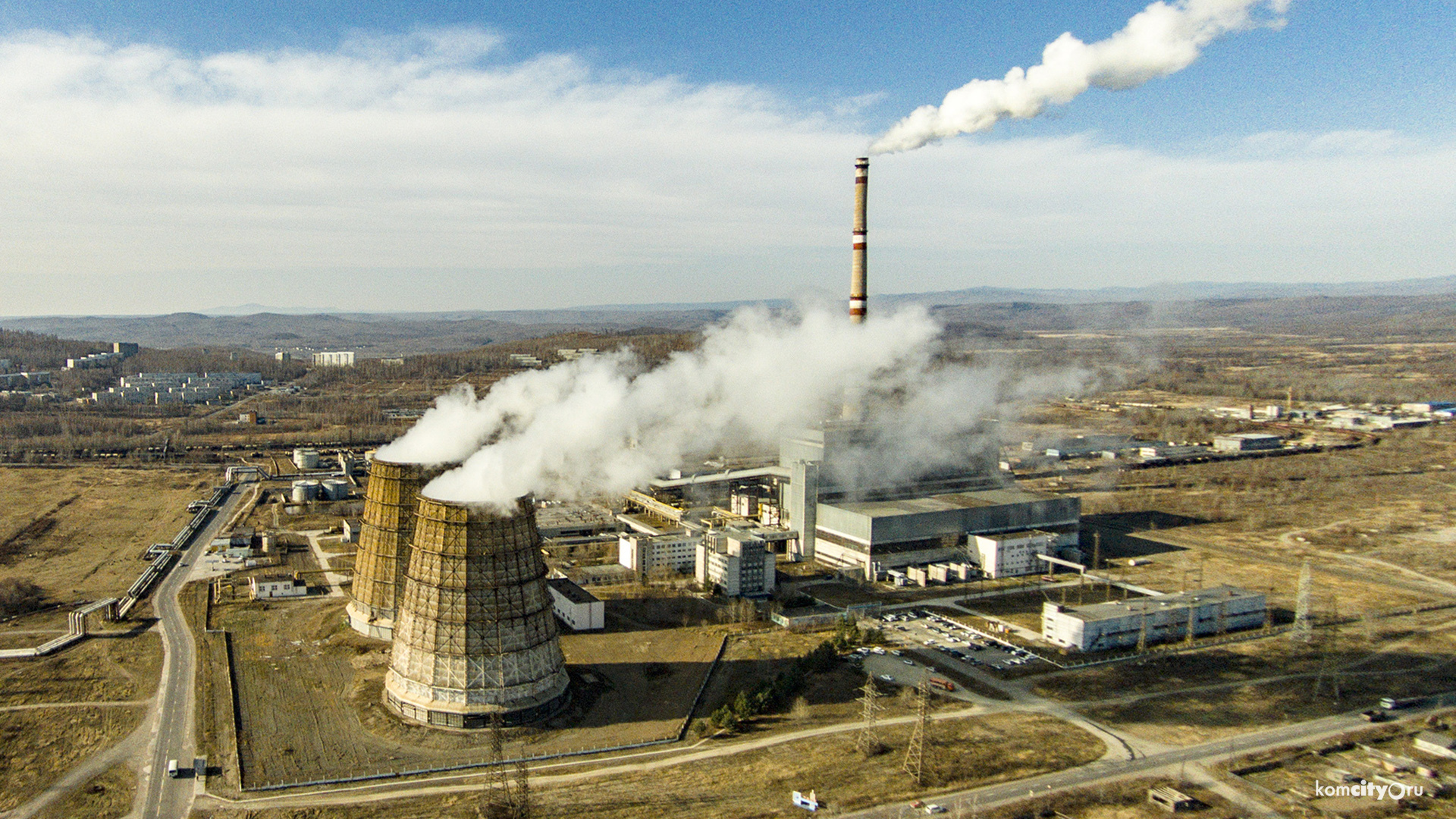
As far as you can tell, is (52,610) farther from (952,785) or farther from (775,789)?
(952,785)

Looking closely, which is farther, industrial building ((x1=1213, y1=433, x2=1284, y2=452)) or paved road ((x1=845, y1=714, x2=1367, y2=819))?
industrial building ((x1=1213, y1=433, x2=1284, y2=452))

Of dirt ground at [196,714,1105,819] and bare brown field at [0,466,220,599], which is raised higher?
bare brown field at [0,466,220,599]

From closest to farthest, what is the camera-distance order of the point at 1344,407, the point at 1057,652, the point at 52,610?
the point at 1057,652, the point at 52,610, the point at 1344,407

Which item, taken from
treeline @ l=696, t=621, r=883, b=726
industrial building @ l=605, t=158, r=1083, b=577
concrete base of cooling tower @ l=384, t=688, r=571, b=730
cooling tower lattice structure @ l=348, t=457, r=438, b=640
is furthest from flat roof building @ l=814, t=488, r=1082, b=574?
concrete base of cooling tower @ l=384, t=688, r=571, b=730

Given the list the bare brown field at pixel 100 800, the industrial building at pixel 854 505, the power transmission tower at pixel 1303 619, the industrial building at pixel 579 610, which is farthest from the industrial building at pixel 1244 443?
the bare brown field at pixel 100 800

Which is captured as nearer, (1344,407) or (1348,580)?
(1348,580)

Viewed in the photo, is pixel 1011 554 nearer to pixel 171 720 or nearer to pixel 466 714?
pixel 466 714

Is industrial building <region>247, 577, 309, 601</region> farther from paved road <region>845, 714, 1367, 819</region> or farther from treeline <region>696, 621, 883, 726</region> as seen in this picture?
paved road <region>845, 714, 1367, 819</region>

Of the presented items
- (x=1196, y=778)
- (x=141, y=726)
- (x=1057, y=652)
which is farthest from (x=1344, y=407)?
(x=141, y=726)
